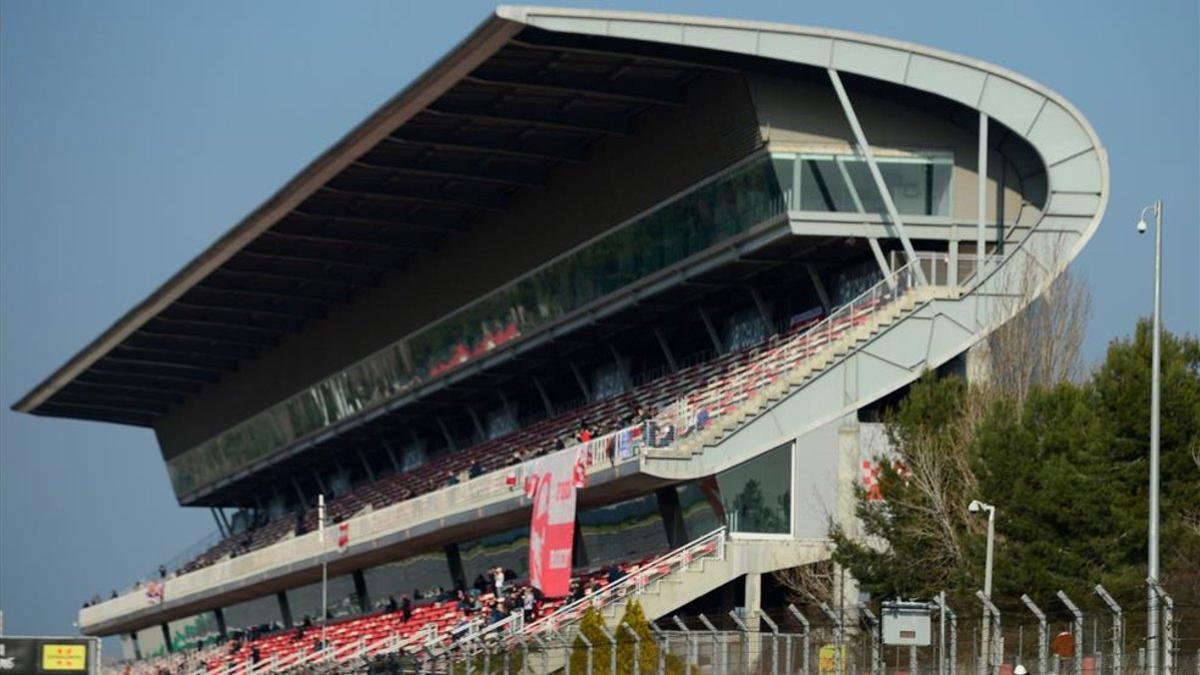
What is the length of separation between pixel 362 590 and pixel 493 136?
25403mm

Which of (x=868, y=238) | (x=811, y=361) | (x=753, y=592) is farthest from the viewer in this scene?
(x=868, y=238)

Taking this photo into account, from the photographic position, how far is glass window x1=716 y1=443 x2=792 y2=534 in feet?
188

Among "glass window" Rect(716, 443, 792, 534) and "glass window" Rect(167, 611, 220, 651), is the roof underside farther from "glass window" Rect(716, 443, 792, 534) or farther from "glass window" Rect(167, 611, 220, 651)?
"glass window" Rect(167, 611, 220, 651)

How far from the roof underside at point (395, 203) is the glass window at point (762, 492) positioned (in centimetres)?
941

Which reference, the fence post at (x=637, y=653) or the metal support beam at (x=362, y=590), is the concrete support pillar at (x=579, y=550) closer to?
the metal support beam at (x=362, y=590)

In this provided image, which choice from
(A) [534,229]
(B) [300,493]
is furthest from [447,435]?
(B) [300,493]

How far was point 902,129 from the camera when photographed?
60.0 m

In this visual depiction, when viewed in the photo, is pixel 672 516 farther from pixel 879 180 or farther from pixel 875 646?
pixel 875 646


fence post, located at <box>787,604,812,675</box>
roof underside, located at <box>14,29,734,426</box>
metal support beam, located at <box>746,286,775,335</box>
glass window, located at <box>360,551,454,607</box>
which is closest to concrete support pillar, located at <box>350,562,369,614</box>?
glass window, located at <box>360,551,454,607</box>

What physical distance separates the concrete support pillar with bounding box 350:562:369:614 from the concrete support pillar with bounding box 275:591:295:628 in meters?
9.66

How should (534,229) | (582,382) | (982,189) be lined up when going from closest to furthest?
(982,189) < (534,229) < (582,382)

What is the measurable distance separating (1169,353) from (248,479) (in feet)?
247

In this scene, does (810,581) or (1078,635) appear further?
(810,581)

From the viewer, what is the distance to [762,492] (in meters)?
57.4
